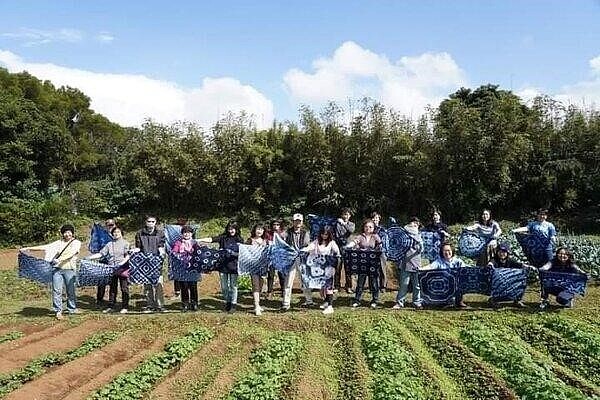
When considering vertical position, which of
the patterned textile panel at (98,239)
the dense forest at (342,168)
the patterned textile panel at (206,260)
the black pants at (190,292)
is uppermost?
the dense forest at (342,168)

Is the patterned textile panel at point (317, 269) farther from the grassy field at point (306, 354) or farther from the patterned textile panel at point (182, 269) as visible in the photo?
the patterned textile panel at point (182, 269)

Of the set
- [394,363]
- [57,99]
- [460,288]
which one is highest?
[57,99]

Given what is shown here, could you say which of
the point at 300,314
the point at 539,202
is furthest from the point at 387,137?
the point at 300,314

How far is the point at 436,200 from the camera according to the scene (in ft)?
76.9

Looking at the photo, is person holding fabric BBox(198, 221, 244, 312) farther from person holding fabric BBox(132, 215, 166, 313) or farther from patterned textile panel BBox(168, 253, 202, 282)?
person holding fabric BBox(132, 215, 166, 313)

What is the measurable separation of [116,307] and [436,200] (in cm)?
1387

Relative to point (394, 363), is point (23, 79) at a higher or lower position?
higher

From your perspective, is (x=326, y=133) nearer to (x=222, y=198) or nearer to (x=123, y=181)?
(x=222, y=198)

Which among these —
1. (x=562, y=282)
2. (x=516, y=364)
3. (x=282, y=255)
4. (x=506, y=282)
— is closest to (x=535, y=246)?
(x=562, y=282)

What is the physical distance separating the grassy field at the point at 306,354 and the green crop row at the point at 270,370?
0.07ft

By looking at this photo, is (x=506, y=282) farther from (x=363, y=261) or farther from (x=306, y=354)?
(x=306, y=354)

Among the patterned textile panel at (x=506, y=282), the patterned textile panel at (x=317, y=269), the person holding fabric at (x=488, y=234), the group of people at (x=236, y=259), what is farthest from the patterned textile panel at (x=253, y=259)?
the person holding fabric at (x=488, y=234)

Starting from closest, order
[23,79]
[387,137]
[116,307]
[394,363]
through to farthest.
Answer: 1. [394,363]
2. [116,307]
3. [387,137]
4. [23,79]

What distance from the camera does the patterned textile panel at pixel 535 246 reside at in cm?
1299
